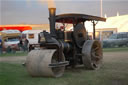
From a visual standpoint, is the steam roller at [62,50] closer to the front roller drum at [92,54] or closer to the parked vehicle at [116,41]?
the front roller drum at [92,54]

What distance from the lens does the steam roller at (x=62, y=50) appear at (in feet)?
24.3

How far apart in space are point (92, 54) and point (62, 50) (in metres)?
1.68

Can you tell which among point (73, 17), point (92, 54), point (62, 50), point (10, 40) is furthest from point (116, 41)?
point (62, 50)

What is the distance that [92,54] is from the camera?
9648 millimetres

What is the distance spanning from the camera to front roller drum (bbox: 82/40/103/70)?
892 centimetres

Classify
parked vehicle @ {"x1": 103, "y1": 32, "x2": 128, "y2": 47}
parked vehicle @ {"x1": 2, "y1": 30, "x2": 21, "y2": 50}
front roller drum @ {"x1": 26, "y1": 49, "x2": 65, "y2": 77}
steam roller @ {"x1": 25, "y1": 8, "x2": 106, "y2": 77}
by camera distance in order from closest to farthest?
front roller drum @ {"x1": 26, "y1": 49, "x2": 65, "y2": 77}
steam roller @ {"x1": 25, "y1": 8, "x2": 106, "y2": 77}
parked vehicle @ {"x1": 2, "y1": 30, "x2": 21, "y2": 50}
parked vehicle @ {"x1": 103, "y1": 32, "x2": 128, "y2": 47}

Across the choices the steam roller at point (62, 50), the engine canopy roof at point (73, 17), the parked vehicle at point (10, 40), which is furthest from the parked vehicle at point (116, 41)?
the engine canopy roof at point (73, 17)

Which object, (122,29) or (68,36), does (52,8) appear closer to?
(68,36)

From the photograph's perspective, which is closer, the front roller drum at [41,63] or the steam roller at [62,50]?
the front roller drum at [41,63]

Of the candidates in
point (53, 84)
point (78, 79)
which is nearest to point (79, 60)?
point (78, 79)

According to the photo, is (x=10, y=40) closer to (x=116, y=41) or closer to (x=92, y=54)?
(x=116, y=41)

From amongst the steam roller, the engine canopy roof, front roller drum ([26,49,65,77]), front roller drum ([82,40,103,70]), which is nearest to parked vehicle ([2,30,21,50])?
the engine canopy roof

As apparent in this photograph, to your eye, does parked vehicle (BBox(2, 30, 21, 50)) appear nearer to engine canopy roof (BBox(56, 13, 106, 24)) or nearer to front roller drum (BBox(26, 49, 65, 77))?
engine canopy roof (BBox(56, 13, 106, 24))

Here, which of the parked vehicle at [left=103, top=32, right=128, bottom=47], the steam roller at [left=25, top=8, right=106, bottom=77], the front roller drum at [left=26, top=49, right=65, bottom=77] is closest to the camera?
the front roller drum at [left=26, top=49, right=65, bottom=77]
